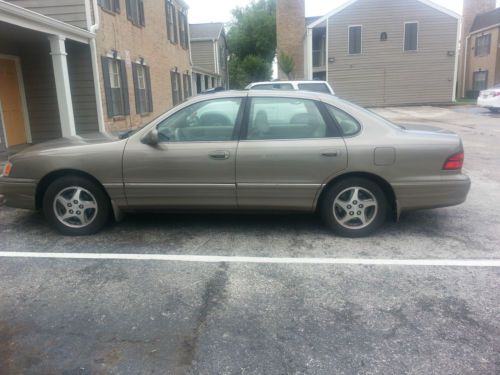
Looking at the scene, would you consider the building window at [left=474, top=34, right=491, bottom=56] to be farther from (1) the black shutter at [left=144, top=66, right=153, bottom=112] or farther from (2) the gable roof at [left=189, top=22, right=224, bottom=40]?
(1) the black shutter at [left=144, top=66, right=153, bottom=112]

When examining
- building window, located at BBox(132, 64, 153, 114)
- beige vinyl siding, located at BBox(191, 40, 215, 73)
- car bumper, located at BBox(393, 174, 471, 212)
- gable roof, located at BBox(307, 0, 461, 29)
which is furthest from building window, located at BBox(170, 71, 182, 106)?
→ car bumper, located at BBox(393, 174, 471, 212)

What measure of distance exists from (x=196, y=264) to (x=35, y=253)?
169 cm

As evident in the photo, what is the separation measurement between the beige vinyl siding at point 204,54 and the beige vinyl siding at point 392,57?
30.7ft

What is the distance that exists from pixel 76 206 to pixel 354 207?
3.03 m

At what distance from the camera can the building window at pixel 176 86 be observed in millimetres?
19891

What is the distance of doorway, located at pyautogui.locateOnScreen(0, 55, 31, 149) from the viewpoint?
35.9ft

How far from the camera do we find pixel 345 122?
15.8 ft

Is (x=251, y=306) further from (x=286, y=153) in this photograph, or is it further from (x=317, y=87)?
(x=317, y=87)

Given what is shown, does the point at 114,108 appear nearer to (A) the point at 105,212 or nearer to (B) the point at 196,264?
(A) the point at 105,212

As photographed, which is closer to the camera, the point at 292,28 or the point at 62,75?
the point at 62,75

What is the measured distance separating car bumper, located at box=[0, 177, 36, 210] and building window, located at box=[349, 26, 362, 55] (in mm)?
27790

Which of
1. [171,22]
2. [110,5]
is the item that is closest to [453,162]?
[110,5]

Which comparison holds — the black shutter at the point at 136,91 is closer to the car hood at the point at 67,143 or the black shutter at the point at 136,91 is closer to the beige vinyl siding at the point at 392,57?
the car hood at the point at 67,143

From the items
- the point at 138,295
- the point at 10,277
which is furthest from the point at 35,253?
the point at 138,295
